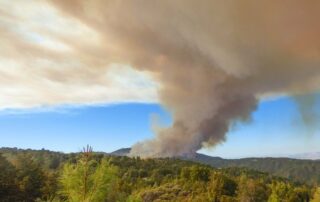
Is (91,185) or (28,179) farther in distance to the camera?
(28,179)

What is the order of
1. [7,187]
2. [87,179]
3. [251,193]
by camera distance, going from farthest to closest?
[251,193], [7,187], [87,179]

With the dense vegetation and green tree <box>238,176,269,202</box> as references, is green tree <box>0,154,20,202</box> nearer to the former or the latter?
the dense vegetation

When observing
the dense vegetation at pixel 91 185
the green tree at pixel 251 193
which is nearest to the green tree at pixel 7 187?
the dense vegetation at pixel 91 185

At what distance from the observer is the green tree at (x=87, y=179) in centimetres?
1083

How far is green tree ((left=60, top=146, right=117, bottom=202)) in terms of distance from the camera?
10.8 meters

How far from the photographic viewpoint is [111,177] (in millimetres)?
11016

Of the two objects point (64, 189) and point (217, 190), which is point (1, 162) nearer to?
point (64, 189)

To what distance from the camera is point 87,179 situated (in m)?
11.2

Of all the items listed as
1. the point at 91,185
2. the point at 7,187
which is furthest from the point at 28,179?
the point at 91,185

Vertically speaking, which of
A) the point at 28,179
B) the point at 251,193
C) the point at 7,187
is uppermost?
the point at 28,179

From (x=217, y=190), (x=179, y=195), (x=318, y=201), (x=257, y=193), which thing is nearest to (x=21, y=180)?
(x=179, y=195)

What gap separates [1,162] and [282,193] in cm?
7170

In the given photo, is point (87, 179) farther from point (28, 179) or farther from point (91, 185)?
point (28, 179)

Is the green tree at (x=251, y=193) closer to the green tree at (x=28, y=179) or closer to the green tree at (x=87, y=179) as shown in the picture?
the green tree at (x=28, y=179)
